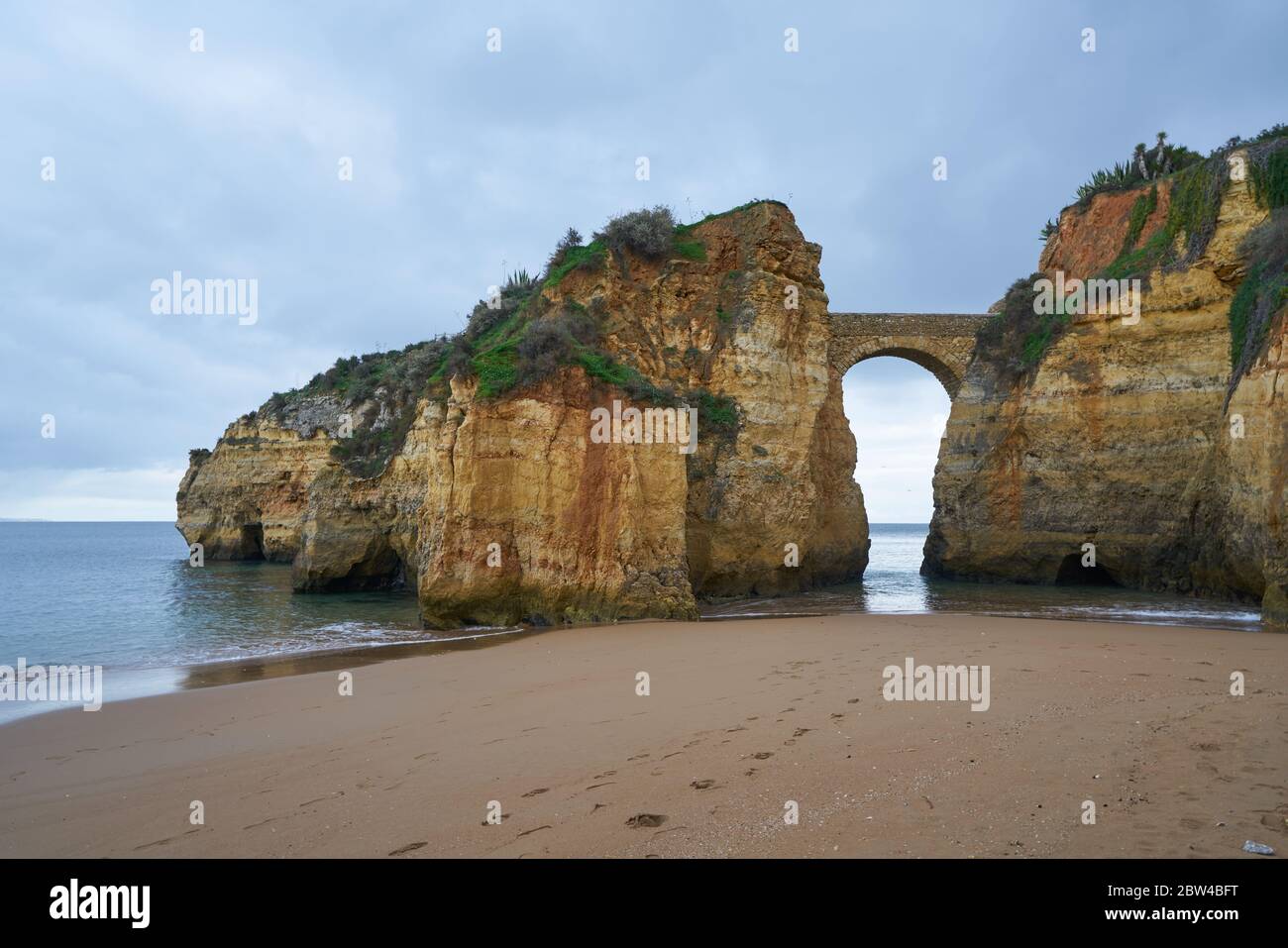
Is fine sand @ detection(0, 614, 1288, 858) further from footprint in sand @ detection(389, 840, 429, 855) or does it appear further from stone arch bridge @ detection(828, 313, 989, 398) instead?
stone arch bridge @ detection(828, 313, 989, 398)

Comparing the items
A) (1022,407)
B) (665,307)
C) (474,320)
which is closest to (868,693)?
(665,307)

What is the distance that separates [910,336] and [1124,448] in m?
9.89

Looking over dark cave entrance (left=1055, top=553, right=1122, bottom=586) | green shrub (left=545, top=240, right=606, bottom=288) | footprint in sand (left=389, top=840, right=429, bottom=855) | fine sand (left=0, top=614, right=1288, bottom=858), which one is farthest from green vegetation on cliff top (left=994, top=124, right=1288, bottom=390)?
footprint in sand (left=389, top=840, right=429, bottom=855)

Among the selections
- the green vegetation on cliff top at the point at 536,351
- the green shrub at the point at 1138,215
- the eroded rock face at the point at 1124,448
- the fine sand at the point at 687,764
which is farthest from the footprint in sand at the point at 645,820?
the green shrub at the point at 1138,215

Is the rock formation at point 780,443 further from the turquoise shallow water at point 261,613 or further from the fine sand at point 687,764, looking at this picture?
the fine sand at point 687,764

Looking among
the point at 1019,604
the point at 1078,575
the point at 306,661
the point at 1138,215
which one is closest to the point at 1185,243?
the point at 1138,215

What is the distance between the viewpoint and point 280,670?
33.0 ft

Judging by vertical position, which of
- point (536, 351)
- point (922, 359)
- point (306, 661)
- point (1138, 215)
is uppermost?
point (1138, 215)

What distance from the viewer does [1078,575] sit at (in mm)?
22484

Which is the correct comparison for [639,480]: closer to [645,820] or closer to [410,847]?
[645,820]

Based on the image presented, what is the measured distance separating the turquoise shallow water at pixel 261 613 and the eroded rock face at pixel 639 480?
1.27m

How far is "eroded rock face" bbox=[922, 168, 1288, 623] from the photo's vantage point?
50.8 feet

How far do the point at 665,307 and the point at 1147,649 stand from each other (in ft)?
42.2

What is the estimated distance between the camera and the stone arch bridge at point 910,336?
1121 inches
